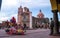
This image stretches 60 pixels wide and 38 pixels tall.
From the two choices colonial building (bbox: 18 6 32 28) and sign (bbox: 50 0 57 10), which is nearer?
sign (bbox: 50 0 57 10)

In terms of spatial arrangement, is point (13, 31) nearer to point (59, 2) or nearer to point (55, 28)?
point (55, 28)

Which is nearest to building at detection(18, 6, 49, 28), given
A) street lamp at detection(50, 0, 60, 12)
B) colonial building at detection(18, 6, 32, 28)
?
colonial building at detection(18, 6, 32, 28)

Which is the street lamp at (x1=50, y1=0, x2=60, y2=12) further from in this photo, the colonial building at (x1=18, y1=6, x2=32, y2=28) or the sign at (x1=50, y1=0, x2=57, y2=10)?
the colonial building at (x1=18, y1=6, x2=32, y2=28)

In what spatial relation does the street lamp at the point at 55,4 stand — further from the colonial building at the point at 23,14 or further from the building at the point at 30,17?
the building at the point at 30,17

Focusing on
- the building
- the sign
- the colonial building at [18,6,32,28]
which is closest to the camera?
the sign

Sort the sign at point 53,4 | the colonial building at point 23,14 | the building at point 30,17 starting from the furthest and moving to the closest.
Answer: the building at point 30,17
the colonial building at point 23,14
the sign at point 53,4

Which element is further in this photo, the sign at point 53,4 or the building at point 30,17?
the building at point 30,17

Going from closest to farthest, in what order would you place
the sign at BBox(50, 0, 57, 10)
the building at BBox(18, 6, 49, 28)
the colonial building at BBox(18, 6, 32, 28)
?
the sign at BBox(50, 0, 57, 10), the colonial building at BBox(18, 6, 32, 28), the building at BBox(18, 6, 49, 28)

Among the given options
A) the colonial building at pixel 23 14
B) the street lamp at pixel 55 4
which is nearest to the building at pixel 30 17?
the colonial building at pixel 23 14

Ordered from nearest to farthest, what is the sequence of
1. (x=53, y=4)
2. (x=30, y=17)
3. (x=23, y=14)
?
(x=53, y=4) < (x=23, y=14) < (x=30, y=17)

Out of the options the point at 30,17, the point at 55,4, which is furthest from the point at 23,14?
the point at 55,4

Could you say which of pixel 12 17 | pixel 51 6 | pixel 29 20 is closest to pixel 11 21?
pixel 12 17

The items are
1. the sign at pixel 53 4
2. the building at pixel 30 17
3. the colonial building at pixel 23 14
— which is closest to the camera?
the sign at pixel 53 4

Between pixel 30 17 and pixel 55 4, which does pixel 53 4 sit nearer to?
pixel 55 4
